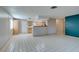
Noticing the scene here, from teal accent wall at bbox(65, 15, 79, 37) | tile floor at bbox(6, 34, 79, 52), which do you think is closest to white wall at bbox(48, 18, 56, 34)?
teal accent wall at bbox(65, 15, 79, 37)

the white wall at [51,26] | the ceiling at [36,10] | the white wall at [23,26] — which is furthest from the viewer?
the white wall at [23,26]

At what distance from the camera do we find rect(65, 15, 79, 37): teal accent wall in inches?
376

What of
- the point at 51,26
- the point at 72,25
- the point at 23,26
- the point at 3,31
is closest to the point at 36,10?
the point at 3,31

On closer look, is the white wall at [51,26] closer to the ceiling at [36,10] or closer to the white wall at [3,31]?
the ceiling at [36,10]

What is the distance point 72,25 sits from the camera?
10258 millimetres

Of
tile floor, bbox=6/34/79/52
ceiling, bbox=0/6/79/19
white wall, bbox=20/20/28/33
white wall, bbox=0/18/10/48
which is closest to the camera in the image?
tile floor, bbox=6/34/79/52

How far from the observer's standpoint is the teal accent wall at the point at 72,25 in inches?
376

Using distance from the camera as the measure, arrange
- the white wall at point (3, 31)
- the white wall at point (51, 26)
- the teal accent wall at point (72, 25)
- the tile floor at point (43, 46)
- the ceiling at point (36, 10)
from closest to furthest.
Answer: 1. the tile floor at point (43, 46)
2. the white wall at point (3, 31)
3. the ceiling at point (36, 10)
4. the teal accent wall at point (72, 25)
5. the white wall at point (51, 26)

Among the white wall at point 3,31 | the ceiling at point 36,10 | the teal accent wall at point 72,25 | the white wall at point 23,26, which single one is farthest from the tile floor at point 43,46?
the white wall at point 23,26

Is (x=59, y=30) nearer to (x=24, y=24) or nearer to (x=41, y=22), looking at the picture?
(x=41, y=22)

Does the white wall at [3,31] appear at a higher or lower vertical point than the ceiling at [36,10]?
lower

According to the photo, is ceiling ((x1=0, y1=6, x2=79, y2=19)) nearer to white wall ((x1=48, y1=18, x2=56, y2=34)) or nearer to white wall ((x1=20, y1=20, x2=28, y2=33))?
white wall ((x1=48, y1=18, x2=56, y2=34))

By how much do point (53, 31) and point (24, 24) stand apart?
453 centimetres
